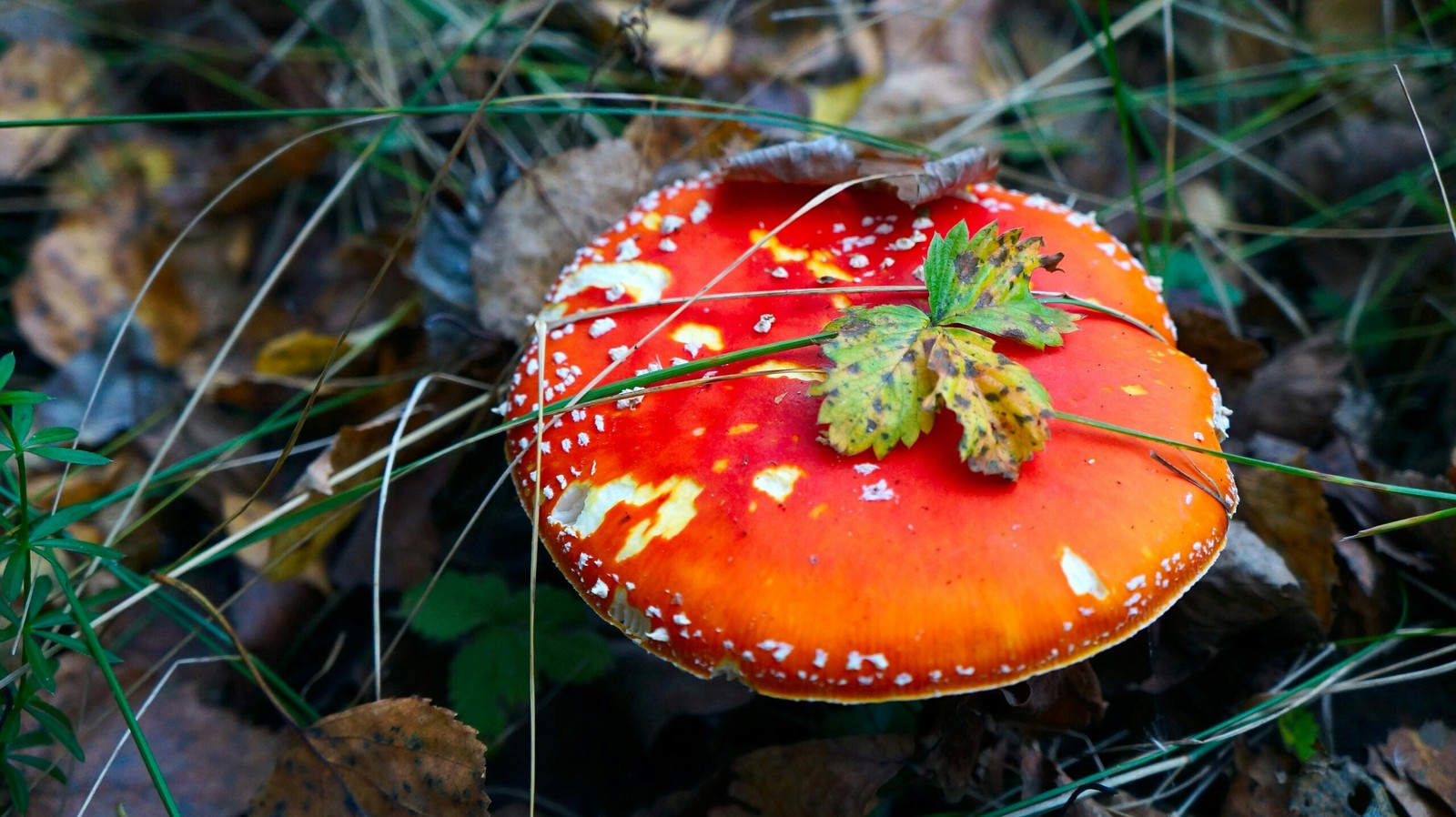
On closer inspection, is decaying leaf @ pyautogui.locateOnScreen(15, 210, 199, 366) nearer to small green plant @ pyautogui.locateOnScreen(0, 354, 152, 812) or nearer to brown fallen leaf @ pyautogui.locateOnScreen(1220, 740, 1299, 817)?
small green plant @ pyautogui.locateOnScreen(0, 354, 152, 812)


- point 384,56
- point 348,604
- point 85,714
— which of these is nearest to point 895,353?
point 348,604

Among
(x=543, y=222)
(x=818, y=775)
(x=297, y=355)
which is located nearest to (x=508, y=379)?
(x=543, y=222)

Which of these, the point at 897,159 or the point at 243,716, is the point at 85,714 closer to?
the point at 243,716

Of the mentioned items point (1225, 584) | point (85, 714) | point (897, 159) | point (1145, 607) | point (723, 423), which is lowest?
point (1225, 584)

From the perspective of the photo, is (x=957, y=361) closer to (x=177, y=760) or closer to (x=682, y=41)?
(x=177, y=760)

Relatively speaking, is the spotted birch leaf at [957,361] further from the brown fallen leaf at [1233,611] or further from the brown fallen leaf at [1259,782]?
the brown fallen leaf at [1259,782]

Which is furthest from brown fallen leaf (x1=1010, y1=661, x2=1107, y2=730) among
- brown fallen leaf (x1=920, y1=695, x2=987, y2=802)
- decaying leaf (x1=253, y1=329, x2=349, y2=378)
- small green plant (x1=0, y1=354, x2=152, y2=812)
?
decaying leaf (x1=253, y1=329, x2=349, y2=378)
